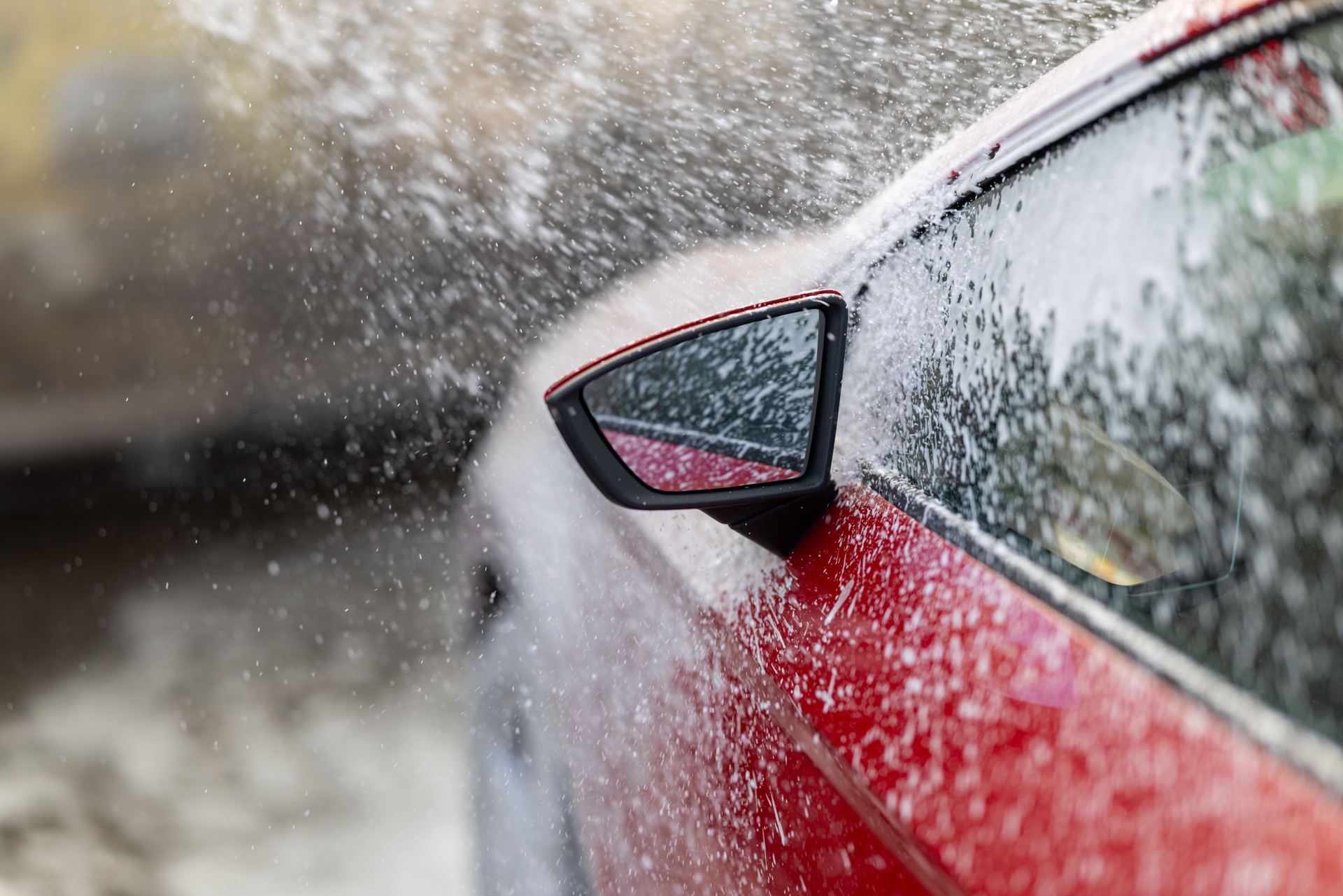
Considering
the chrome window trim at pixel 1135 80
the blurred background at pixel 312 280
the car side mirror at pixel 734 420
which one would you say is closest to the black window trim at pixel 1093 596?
the chrome window trim at pixel 1135 80

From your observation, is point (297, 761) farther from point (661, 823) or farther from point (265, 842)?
point (661, 823)

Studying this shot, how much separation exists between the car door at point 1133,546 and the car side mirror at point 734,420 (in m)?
0.14

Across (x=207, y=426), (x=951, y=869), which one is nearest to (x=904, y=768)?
(x=951, y=869)

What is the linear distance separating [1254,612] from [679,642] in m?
0.93

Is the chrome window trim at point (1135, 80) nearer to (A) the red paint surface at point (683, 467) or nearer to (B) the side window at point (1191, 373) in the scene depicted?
(B) the side window at point (1191, 373)

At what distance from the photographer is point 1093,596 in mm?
904

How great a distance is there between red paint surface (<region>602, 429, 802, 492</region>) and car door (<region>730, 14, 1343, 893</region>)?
23 centimetres

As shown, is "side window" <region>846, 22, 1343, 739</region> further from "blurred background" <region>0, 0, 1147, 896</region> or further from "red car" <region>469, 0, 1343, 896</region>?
"blurred background" <region>0, 0, 1147, 896</region>

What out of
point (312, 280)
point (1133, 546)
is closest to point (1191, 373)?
point (1133, 546)

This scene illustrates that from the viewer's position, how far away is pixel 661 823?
155 cm

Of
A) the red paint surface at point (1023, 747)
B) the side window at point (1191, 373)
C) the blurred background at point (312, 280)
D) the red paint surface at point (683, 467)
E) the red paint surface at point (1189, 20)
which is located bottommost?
the blurred background at point (312, 280)

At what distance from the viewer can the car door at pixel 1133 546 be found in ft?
2.28

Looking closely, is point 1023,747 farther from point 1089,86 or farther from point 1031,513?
point 1089,86

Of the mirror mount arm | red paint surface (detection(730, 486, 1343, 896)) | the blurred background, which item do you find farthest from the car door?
the blurred background
